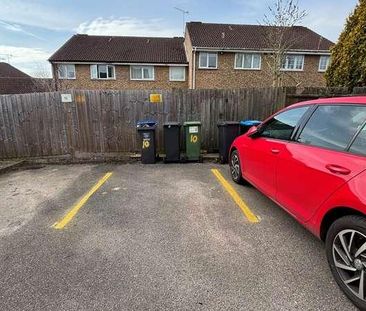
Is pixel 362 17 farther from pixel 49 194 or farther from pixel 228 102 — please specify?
pixel 49 194

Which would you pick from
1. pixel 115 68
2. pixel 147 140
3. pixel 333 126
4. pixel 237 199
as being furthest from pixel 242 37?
pixel 333 126

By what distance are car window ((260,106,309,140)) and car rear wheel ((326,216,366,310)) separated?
147cm

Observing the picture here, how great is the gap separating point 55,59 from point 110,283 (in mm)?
22799

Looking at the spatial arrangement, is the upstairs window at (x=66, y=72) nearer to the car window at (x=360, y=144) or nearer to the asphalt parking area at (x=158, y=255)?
the asphalt parking area at (x=158, y=255)

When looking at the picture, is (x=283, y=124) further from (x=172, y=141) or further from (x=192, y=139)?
(x=172, y=141)

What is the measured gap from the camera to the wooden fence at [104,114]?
25.9 ft

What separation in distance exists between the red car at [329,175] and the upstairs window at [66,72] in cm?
2189

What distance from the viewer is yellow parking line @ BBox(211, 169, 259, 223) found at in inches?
160

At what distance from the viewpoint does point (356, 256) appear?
7.40ft

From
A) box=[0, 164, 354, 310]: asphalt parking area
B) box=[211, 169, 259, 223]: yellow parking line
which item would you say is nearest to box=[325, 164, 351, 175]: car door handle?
box=[0, 164, 354, 310]: asphalt parking area

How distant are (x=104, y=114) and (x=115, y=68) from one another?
614 inches

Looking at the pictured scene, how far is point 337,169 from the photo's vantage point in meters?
2.46

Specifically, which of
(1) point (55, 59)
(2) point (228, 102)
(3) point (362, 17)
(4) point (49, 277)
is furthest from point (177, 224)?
(1) point (55, 59)

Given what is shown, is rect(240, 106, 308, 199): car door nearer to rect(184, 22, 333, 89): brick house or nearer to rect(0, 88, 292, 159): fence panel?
rect(0, 88, 292, 159): fence panel
